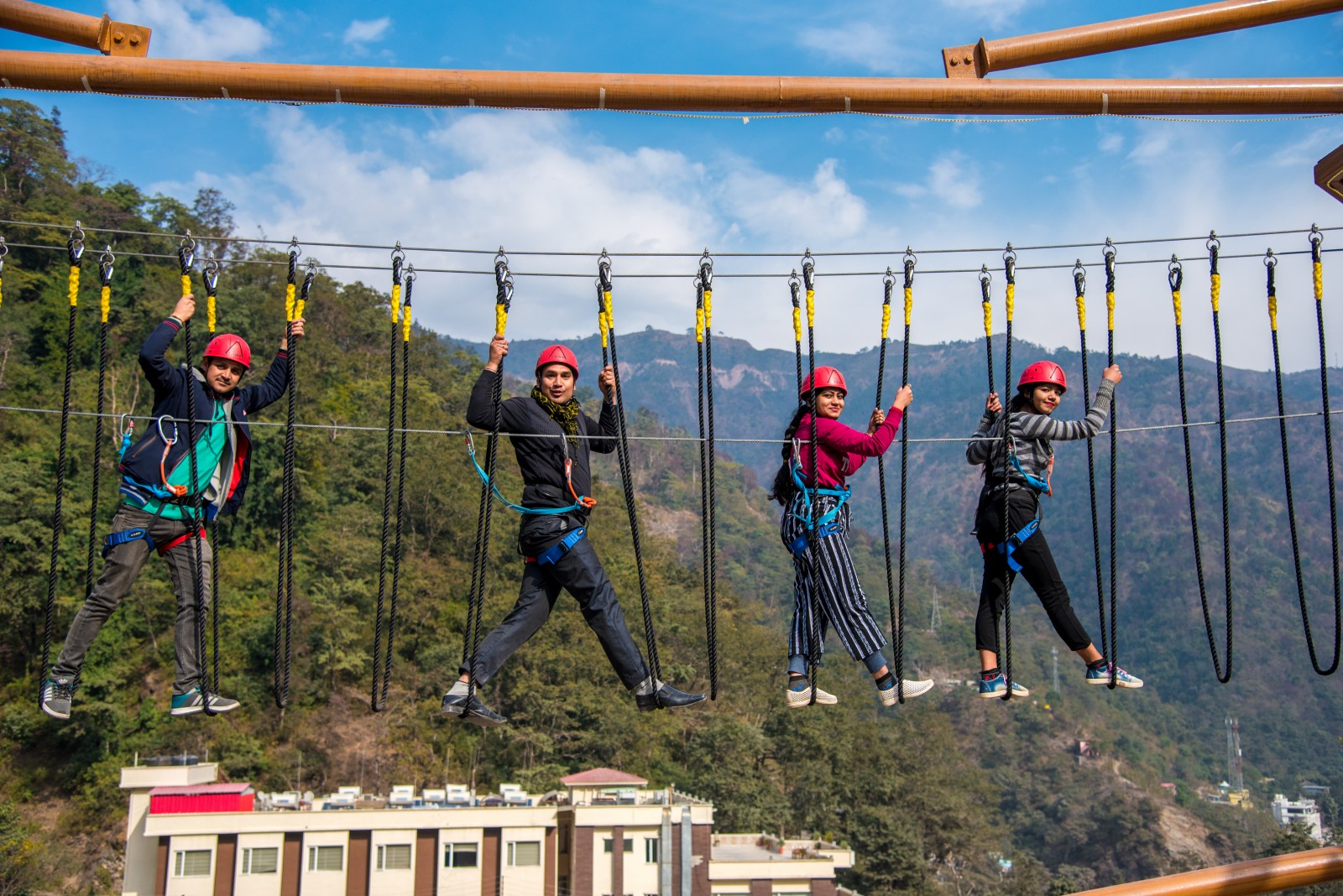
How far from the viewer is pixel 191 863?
83.5ft

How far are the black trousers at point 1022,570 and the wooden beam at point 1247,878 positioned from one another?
1638 millimetres

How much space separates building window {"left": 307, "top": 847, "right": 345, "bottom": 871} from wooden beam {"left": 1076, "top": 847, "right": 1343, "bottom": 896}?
977 inches

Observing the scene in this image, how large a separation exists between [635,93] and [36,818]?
110 ft

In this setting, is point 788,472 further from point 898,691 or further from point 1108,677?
point 1108,677

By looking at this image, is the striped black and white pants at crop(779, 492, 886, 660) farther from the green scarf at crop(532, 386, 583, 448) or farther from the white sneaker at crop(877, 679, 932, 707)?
the green scarf at crop(532, 386, 583, 448)

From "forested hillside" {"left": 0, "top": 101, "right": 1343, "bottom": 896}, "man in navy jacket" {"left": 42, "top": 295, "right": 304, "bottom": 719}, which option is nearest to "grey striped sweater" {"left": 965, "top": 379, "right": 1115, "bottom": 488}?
"man in navy jacket" {"left": 42, "top": 295, "right": 304, "bottom": 719}

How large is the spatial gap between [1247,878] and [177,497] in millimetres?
4167

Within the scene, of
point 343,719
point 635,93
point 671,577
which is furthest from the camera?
point 671,577

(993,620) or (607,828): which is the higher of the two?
(993,620)

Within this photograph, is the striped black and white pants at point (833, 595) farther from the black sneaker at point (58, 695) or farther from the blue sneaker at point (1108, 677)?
the black sneaker at point (58, 695)

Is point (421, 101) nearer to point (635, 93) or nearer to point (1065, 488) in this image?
point (635, 93)

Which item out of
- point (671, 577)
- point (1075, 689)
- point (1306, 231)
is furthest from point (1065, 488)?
point (1306, 231)

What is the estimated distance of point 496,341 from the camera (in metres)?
4.93

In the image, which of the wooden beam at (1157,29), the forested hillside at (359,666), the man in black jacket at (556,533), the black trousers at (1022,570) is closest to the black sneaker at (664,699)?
the man in black jacket at (556,533)
